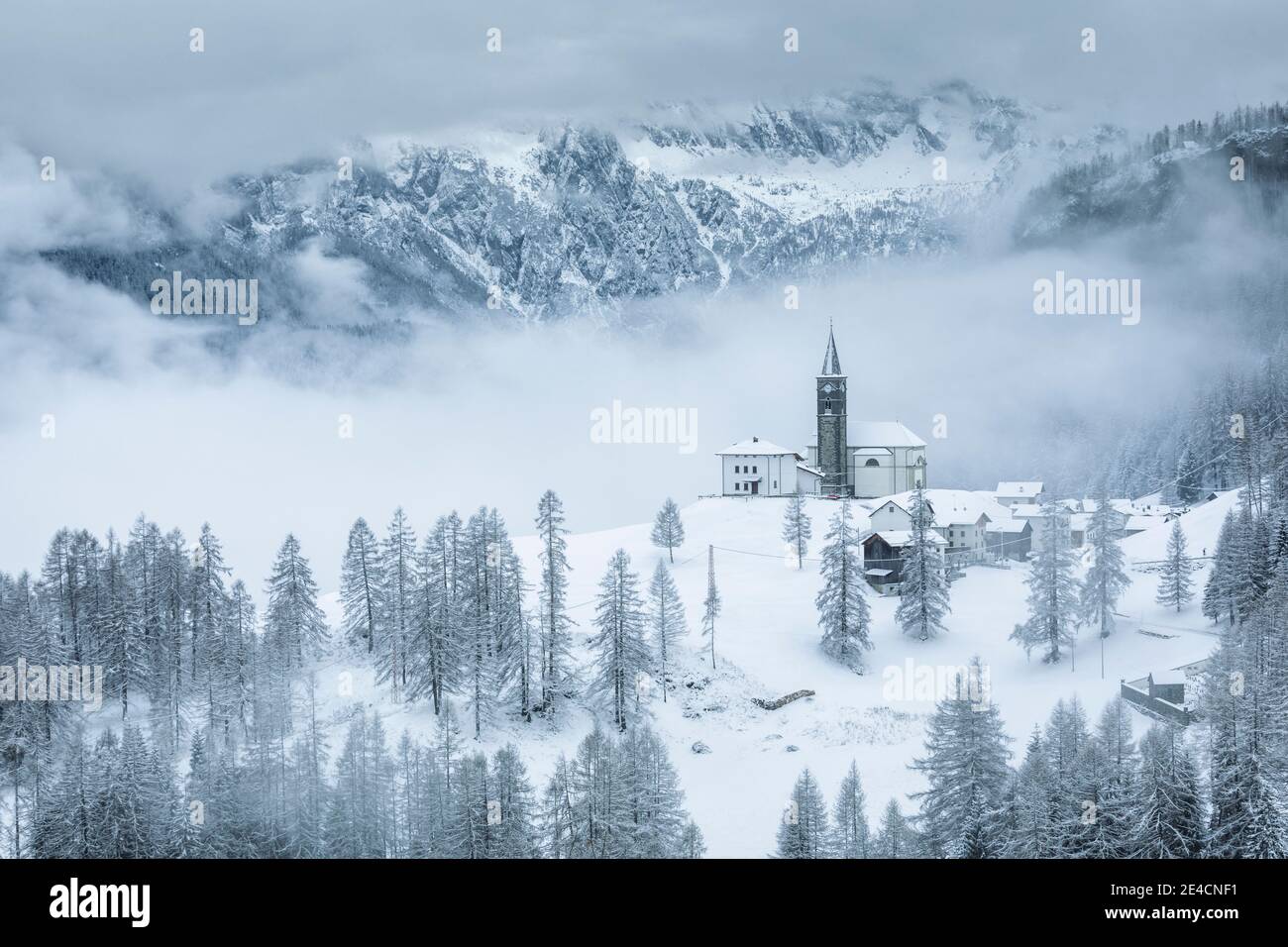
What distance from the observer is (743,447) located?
3597 inches

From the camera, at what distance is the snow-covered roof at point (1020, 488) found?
8456cm

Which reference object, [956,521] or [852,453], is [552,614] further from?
[852,453]

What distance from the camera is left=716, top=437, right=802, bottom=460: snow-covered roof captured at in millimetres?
90625

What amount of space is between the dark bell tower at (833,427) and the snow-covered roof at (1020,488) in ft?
53.3

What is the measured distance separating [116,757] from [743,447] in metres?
63.4

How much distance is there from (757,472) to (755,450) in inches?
77.2

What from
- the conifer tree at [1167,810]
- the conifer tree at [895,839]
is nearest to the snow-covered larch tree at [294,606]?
the conifer tree at [895,839]

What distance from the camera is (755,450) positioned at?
91.1 meters

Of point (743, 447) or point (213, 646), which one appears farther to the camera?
point (743, 447)

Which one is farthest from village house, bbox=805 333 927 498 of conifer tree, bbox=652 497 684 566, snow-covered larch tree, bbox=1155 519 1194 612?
snow-covered larch tree, bbox=1155 519 1194 612
